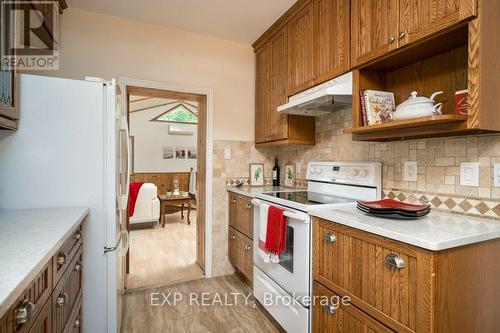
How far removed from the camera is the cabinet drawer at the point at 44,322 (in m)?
0.81

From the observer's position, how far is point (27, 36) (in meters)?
1.46

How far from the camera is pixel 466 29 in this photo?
44.6 inches

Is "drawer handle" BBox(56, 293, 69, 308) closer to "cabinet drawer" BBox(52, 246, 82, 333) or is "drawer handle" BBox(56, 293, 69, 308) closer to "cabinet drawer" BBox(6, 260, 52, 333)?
"cabinet drawer" BBox(52, 246, 82, 333)

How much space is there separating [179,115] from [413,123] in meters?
→ 6.87

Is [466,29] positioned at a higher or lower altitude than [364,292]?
higher

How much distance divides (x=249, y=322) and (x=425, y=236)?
1.50 m

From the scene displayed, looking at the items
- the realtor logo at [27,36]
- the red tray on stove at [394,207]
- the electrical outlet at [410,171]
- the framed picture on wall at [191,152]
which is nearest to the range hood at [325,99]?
the electrical outlet at [410,171]

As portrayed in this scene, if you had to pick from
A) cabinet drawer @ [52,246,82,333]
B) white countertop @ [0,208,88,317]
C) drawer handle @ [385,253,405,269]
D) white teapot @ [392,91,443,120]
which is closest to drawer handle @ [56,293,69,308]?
cabinet drawer @ [52,246,82,333]

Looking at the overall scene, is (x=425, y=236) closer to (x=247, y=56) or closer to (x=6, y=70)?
(x=6, y=70)

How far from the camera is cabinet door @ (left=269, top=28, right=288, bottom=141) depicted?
238 centimetres

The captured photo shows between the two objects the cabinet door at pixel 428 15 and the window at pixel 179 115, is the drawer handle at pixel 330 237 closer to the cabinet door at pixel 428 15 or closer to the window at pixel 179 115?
the cabinet door at pixel 428 15

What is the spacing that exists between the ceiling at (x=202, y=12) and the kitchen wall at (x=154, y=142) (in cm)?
492

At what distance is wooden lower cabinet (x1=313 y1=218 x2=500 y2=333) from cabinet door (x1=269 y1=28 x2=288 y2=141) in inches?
51.0

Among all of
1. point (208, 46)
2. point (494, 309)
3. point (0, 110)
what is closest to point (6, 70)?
point (0, 110)
